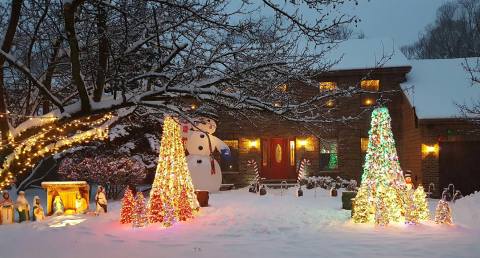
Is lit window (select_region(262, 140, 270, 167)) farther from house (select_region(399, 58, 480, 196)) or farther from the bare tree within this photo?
the bare tree

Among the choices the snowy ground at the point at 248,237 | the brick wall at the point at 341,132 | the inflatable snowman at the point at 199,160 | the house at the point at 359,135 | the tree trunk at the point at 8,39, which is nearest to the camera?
the tree trunk at the point at 8,39

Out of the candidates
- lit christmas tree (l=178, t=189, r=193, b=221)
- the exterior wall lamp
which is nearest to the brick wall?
the exterior wall lamp

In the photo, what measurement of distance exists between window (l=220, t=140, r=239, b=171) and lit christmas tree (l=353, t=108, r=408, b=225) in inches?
488

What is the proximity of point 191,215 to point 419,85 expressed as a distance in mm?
14223

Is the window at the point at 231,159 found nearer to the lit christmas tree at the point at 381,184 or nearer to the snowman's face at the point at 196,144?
the snowman's face at the point at 196,144

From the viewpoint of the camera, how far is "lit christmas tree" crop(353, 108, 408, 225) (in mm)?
10828

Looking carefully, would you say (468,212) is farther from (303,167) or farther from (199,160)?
(303,167)

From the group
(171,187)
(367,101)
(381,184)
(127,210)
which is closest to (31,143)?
(127,210)

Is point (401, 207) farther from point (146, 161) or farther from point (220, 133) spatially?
point (220, 133)

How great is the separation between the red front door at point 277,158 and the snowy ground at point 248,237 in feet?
35.1

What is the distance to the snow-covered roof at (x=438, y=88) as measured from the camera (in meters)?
19.5

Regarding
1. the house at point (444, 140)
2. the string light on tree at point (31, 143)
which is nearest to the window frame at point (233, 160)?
the house at point (444, 140)

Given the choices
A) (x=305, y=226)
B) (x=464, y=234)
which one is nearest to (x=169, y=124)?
(x=305, y=226)

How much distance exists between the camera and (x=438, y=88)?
69.5 ft
